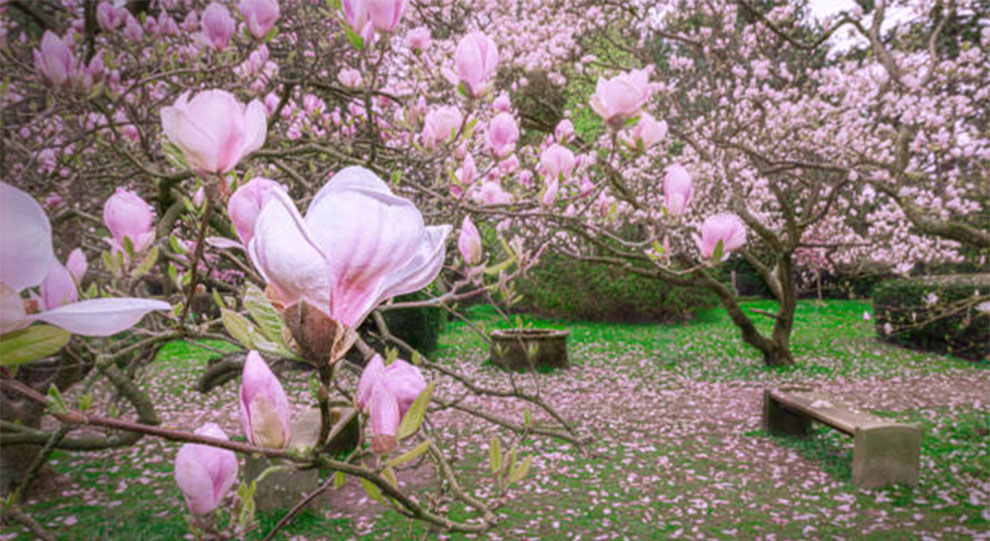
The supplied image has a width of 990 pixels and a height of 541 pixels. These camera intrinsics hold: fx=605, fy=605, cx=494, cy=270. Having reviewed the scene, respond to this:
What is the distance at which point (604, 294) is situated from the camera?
12.2 m

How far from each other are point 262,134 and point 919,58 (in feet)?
23.9

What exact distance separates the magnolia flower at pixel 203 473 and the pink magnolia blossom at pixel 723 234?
3.89 ft

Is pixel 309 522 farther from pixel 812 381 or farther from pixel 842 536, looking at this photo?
pixel 812 381

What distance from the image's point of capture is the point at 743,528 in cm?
339

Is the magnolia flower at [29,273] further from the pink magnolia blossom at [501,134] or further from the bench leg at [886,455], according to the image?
the bench leg at [886,455]

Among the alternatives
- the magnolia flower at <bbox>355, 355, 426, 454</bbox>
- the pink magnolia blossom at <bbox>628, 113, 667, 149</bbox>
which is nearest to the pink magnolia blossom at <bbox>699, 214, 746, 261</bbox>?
the pink magnolia blossom at <bbox>628, 113, 667, 149</bbox>

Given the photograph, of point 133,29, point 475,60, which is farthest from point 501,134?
point 133,29

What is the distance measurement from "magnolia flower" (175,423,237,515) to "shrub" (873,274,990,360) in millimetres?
8046

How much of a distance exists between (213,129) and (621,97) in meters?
1.14

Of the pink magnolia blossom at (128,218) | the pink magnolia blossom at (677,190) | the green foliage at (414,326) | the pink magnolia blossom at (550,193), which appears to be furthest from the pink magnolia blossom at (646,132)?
the green foliage at (414,326)

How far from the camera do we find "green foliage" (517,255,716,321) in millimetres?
11977

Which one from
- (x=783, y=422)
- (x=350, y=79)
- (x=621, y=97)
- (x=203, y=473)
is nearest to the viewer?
(x=203, y=473)

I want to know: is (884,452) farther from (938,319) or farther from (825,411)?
(938,319)

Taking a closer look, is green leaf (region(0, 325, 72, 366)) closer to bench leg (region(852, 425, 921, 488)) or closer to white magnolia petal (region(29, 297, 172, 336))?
white magnolia petal (region(29, 297, 172, 336))
